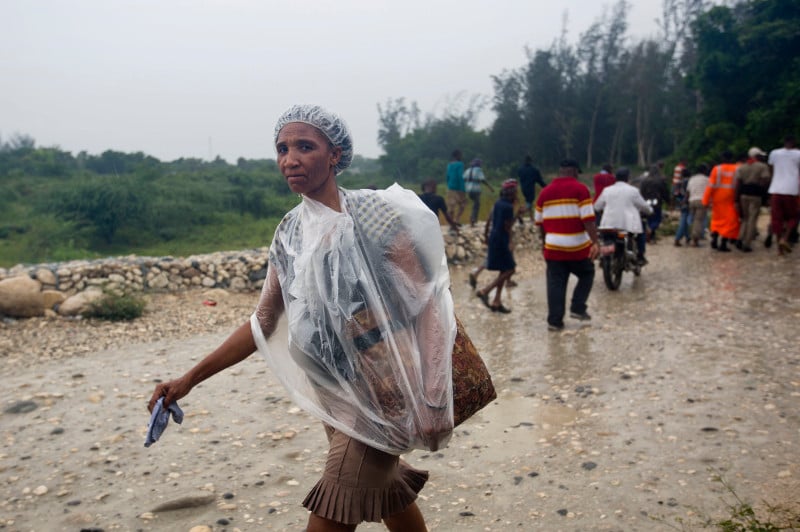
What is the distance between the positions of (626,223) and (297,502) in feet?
21.7

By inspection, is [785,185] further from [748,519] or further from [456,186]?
[748,519]

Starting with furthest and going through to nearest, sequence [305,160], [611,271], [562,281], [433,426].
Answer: [611,271] → [562,281] → [305,160] → [433,426]

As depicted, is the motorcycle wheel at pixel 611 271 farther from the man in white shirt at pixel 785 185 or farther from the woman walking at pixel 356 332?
the woman walking at pixel 356 332

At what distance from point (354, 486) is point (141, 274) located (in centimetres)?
818

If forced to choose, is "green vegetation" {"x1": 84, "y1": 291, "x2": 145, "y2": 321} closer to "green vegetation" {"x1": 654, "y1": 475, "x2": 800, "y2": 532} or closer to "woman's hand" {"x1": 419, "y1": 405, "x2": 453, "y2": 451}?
"green vegetation" {"x1": 654, "y1": 475, "x2": 800, "y2": 532}

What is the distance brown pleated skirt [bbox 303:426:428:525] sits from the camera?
1.98 metres

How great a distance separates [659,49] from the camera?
3481cm

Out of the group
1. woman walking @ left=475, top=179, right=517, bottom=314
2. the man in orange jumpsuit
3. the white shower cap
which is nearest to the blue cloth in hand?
the white shower cap

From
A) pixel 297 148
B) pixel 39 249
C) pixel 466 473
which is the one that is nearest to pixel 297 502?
pixel 466 473

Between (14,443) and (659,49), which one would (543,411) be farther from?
(659,49)

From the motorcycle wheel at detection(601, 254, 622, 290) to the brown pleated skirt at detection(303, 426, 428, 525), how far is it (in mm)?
7273

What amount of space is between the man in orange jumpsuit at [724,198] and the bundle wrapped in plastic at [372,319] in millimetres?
10733

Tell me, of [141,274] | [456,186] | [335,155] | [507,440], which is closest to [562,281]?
[507,440]

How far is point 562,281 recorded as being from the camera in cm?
684
